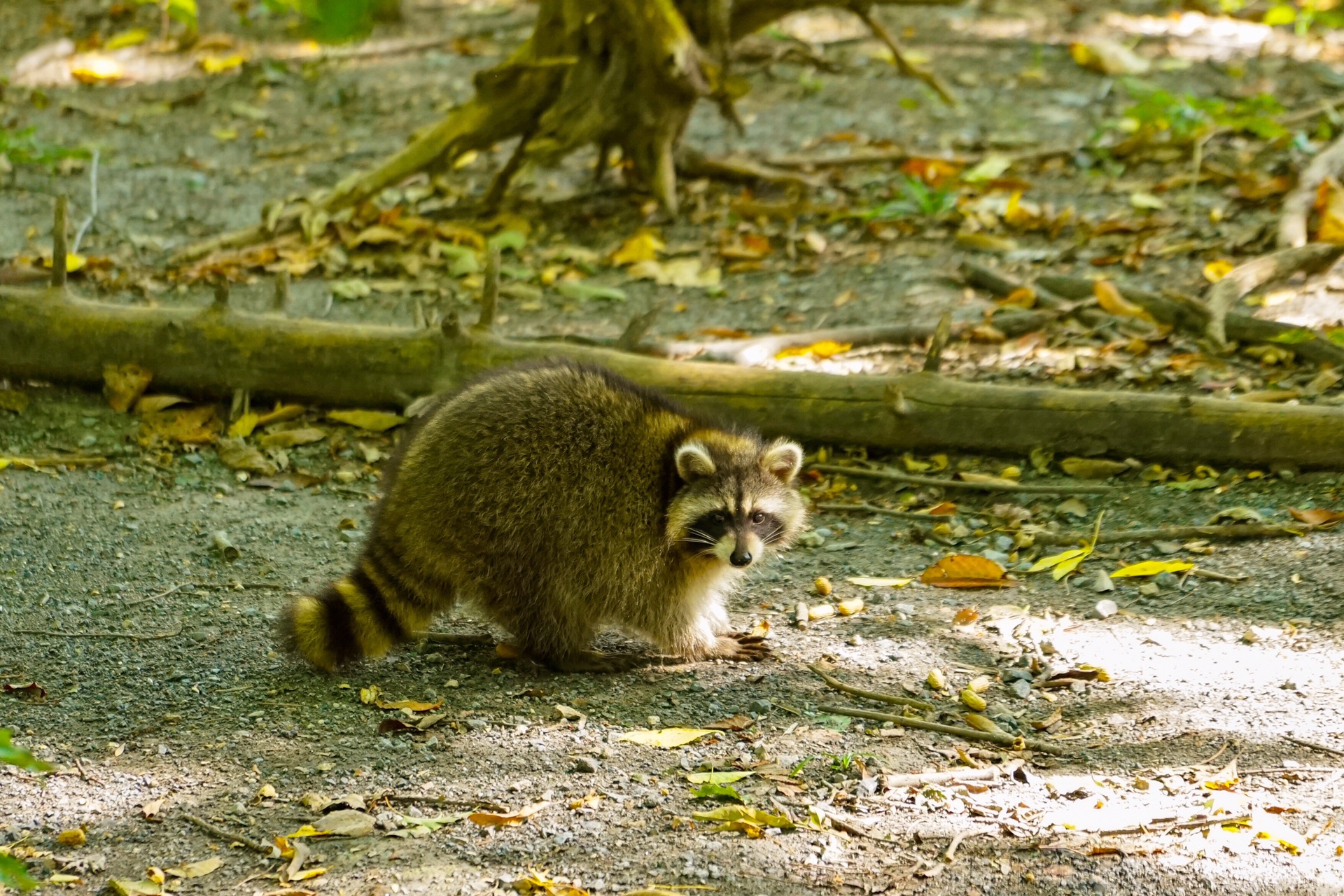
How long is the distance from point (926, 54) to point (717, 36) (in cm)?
284

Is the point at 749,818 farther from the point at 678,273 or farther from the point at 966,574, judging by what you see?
the point at 678,273

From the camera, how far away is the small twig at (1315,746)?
10.2ft

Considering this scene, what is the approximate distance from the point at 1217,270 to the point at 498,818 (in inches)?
168

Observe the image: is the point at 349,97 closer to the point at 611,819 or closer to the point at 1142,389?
the point at 1142,389

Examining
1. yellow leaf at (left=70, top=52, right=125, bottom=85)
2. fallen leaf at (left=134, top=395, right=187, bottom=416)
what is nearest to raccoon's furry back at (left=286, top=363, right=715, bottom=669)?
fallen leaf at (left=134, top=395, right=187, bottom=416)

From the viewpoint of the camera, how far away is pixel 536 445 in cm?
373

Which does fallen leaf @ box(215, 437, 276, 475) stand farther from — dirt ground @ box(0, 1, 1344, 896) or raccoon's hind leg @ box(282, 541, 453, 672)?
raccoon's hind leg @ box(282, 541, 453, 672)

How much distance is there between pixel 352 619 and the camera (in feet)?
11.9

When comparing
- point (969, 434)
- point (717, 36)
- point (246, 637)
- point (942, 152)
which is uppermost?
point (717, 36)

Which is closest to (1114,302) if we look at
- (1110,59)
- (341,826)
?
(1110,59)

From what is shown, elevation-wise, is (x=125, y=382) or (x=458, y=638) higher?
(x=125, y=382)

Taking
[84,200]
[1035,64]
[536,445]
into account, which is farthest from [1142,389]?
[84,200]

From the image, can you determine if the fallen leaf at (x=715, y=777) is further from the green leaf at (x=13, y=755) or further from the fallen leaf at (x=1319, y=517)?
the fallen leaf at (x=1319, y=517)

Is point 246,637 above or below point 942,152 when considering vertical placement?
below
